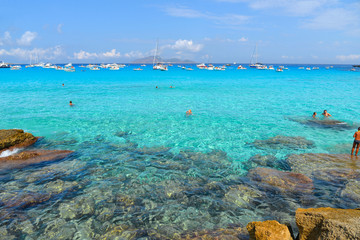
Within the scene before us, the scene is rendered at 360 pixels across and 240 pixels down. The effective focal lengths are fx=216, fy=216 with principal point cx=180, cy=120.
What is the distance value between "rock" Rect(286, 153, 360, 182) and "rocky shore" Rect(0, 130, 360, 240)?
50 mm

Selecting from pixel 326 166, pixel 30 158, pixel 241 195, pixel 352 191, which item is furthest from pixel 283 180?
pixel 30 158

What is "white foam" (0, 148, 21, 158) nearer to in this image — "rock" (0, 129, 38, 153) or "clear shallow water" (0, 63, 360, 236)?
"rock" (0, 129, 38, 153)

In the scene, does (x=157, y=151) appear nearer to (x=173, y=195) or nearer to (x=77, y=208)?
(x=173, y=195)

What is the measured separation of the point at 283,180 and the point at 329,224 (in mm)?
5851

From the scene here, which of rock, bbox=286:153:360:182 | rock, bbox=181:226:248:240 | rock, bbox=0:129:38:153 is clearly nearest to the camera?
rock, bbox=181:226:248:240

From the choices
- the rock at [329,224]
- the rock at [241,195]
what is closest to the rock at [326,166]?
the rock at [241,195]

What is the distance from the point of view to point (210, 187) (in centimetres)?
1020

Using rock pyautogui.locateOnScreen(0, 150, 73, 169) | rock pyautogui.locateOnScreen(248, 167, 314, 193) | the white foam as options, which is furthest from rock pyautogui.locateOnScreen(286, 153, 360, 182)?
the white foam

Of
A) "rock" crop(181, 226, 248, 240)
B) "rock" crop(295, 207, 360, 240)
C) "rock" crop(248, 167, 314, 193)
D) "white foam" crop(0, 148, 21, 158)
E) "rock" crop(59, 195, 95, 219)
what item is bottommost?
"rock" crop(59, 195, 95, 219)

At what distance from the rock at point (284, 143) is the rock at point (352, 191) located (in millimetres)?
5080

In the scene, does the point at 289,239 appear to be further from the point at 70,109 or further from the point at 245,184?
the point at 70,109

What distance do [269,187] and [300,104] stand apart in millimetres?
26081

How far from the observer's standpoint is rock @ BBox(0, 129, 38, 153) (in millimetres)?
14312

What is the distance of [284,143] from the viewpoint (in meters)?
16.0
